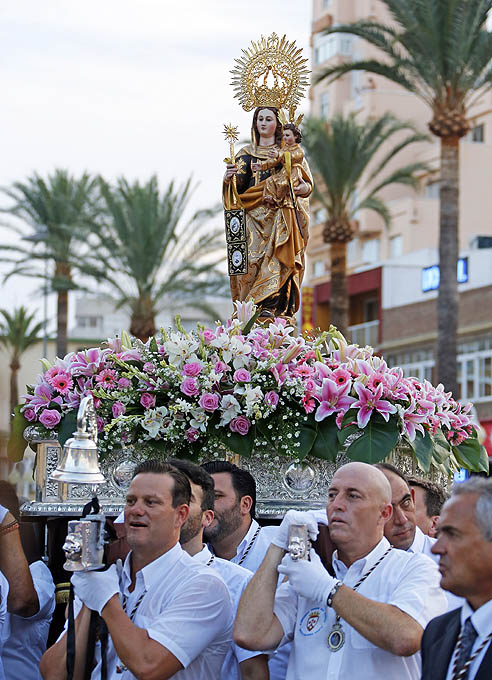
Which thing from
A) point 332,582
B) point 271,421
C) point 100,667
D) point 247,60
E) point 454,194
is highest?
point 454,194

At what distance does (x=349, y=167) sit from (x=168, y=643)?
A: 79.1 ft

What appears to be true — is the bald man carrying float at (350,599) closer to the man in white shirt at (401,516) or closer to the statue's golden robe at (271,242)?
the man in white shirt at (401,516)

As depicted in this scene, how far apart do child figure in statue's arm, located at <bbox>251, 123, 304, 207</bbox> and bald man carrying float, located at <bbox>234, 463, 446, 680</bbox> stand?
3903 mm

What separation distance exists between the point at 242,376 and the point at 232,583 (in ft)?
4.97

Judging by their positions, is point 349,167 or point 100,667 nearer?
point 100,667

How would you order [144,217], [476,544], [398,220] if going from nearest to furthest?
[476,544] < [144,217] < [398,220]

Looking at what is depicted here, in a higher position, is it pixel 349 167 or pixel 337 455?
pixel 349 167

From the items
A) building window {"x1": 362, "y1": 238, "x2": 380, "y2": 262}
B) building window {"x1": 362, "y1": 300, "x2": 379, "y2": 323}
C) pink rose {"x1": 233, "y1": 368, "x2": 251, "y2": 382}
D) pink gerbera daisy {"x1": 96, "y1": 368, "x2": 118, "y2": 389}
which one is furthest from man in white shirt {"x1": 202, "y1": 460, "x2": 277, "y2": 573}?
building window {"x1": 362, "y1": 238, "x2": 380, "y2": 262}

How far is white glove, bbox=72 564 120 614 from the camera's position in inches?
173

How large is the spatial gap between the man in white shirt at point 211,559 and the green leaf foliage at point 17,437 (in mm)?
2142

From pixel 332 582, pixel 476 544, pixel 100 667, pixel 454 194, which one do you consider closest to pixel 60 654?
pixel 100 667

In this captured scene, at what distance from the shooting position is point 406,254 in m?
44.6

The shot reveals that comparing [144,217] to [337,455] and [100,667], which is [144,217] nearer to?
[337,455]

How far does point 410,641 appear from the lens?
14.1 feet
